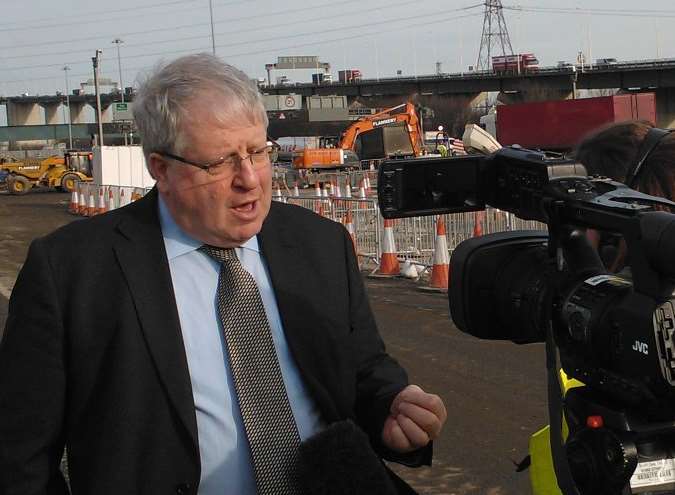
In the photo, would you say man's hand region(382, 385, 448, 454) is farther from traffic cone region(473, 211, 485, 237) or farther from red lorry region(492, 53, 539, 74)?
red lorry region(492, 53, 539, 74)

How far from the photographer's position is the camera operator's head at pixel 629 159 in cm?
225

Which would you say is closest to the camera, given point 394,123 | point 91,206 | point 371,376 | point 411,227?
point 371,376

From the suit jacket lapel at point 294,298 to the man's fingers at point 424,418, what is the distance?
196 mm

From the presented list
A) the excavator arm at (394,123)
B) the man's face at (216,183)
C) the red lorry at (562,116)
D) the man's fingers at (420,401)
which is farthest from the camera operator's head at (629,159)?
the excavator arm at (394,123)

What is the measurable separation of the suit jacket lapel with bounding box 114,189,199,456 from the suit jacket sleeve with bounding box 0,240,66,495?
7.3 inches

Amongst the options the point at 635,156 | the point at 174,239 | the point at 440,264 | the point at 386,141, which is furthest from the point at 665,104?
the point at 174,239

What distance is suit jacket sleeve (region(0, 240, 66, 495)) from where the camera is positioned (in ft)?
7.34

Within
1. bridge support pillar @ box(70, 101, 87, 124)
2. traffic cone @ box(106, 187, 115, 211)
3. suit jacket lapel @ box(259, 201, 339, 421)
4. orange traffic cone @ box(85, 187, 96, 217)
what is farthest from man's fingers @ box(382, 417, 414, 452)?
bridge support pillar @ box(70, 101, 87, 124)

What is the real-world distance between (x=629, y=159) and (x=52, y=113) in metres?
124

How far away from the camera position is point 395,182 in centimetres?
232

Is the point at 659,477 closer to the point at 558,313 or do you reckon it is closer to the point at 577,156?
the point at 558,313

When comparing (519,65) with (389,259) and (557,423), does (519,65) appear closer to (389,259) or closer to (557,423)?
(389,259)

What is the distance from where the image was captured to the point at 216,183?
233 centimetres

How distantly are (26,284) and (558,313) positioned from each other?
1.21m
